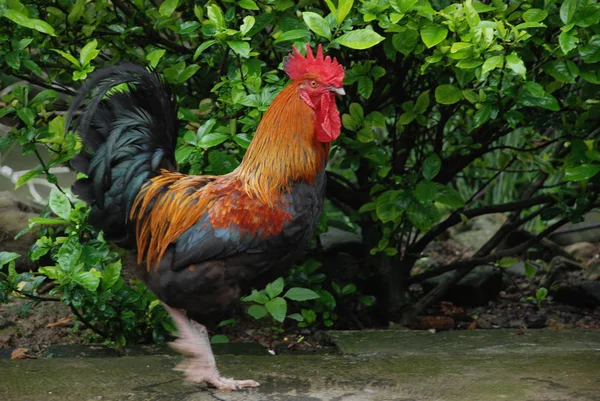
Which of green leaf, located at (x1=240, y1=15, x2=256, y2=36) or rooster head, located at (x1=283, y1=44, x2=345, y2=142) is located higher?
green leaf, located at (x1=240, y1=15, x2=256, y2=36)

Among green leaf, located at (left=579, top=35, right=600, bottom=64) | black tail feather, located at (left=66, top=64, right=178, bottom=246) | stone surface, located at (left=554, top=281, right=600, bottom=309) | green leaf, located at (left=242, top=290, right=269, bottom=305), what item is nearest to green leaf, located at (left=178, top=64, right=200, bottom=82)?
black tail feather, located at (left=66, top=64, right=178, bottom=246)

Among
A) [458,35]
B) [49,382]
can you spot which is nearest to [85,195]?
[49,382]

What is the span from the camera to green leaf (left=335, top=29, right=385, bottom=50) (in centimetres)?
371

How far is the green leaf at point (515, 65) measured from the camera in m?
3.50

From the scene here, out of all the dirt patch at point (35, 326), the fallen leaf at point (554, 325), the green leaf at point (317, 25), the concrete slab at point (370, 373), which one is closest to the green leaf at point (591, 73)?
the green leaf at point (317, 25)

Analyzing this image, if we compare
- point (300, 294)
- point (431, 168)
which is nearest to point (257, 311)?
point (300, 294)

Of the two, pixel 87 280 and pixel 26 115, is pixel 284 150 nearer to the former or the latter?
pixel 87 280

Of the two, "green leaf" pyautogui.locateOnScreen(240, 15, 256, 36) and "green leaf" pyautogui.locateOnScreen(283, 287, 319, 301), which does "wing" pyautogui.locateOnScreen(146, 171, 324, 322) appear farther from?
"green leaf" pyautogui.locateOnScreen(240, 15, 256, 36)

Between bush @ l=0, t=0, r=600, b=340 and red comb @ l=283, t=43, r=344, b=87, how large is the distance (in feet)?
0.38

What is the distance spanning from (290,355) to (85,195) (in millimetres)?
1486

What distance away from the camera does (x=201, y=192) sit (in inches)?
159

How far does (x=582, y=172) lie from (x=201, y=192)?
2022 millimetres

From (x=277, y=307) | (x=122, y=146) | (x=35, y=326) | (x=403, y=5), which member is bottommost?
(x=35, y=326)

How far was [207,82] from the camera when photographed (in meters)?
5.00
